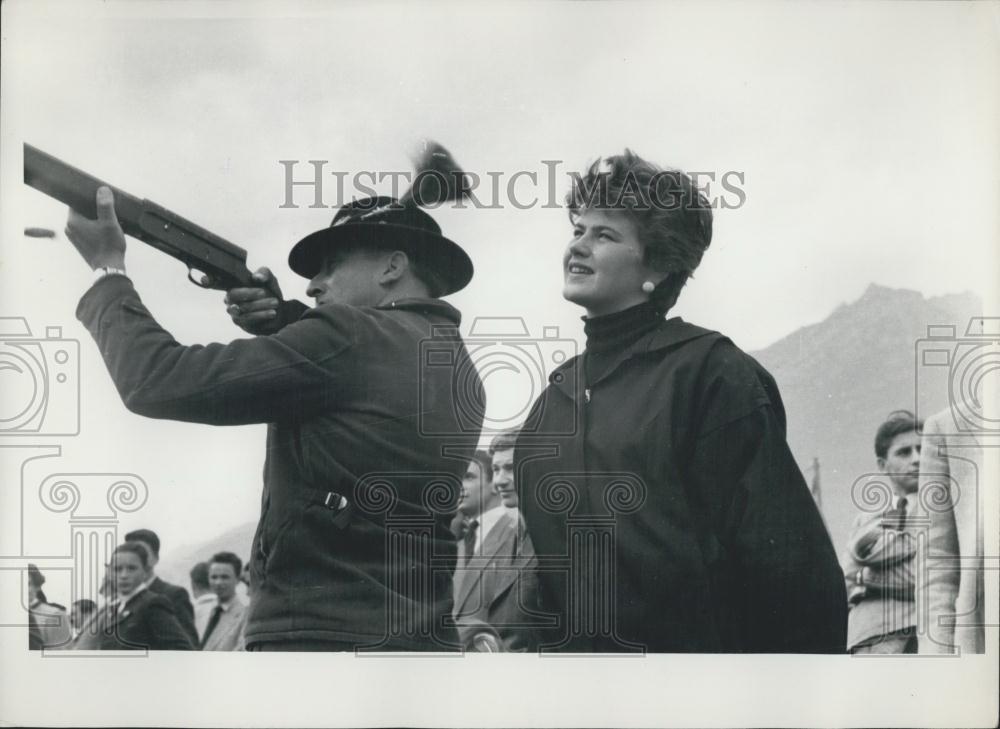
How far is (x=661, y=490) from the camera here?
4.25 meters

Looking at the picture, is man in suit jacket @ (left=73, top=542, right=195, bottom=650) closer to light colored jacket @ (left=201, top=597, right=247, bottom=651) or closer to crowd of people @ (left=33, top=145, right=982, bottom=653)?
crowd of people @ (left=33, top=145, right=982, bottom=653)

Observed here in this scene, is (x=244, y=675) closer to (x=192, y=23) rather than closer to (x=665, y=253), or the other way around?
(x=665, y=253)

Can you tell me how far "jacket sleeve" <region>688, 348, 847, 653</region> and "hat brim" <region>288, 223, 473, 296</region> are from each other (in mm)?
1015

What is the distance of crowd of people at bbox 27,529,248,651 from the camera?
171 inches

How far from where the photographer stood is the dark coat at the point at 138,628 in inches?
174

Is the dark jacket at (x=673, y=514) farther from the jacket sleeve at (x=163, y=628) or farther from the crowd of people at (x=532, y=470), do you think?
the jacket sleeve at (x=163, y=628)

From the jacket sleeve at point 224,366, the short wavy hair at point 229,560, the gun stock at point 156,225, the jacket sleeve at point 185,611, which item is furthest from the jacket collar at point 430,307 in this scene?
the jacket sleeve at point 185,611

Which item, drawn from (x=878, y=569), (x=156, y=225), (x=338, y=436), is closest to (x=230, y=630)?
(x=338, y=436)

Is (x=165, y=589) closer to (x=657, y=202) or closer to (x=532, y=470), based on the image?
(x=532, y=470)

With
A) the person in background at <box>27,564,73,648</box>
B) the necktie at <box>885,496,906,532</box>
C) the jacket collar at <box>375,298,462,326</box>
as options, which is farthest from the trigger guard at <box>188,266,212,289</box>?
the necktie at <box>885,496,906,532</box>

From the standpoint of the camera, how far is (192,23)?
179 inches

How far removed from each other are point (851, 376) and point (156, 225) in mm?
2615

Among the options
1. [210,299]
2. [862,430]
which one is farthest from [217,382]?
[862,430]

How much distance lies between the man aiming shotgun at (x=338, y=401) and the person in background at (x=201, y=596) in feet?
0.64
